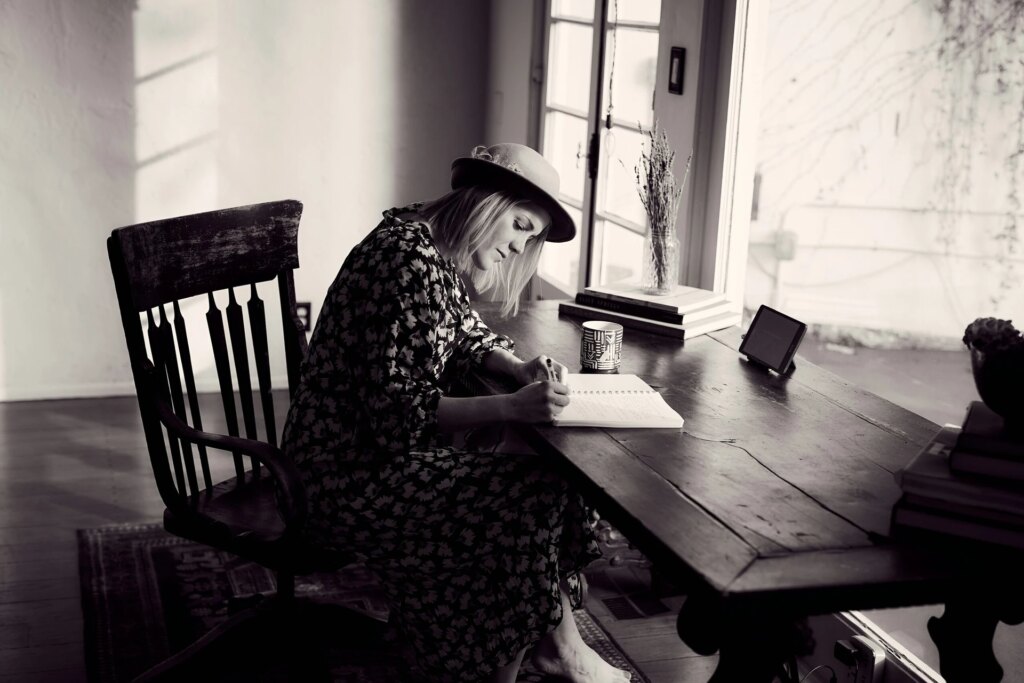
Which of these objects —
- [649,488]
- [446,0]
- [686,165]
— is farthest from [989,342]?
[446,0]

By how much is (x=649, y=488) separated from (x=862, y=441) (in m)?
0.45

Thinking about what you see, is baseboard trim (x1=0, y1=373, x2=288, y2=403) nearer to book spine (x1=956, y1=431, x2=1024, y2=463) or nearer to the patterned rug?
the patterned rug

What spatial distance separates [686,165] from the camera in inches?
109

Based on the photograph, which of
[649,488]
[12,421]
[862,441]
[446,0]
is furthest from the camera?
[446,0]

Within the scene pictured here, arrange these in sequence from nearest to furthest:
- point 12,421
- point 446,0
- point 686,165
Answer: point 686,165, point 12,421, point 446,0

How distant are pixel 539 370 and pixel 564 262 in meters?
1.85

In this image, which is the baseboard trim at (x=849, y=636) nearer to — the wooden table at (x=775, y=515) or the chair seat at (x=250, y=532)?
the wooden table at (x=775, y=515)

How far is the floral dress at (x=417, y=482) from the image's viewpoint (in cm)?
189

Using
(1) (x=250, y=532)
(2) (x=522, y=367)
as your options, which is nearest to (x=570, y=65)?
(2) (x=522, y=367)

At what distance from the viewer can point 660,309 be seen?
2.46 meters

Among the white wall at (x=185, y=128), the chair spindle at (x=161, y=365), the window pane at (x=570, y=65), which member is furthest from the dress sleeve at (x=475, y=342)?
the white wall at (x=185, y=128)

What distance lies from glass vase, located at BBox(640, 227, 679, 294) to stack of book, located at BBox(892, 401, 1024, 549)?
3.91 feet

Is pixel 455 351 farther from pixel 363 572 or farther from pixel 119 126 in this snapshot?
pixel 119 126

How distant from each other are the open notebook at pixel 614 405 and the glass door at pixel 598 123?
120 cm
